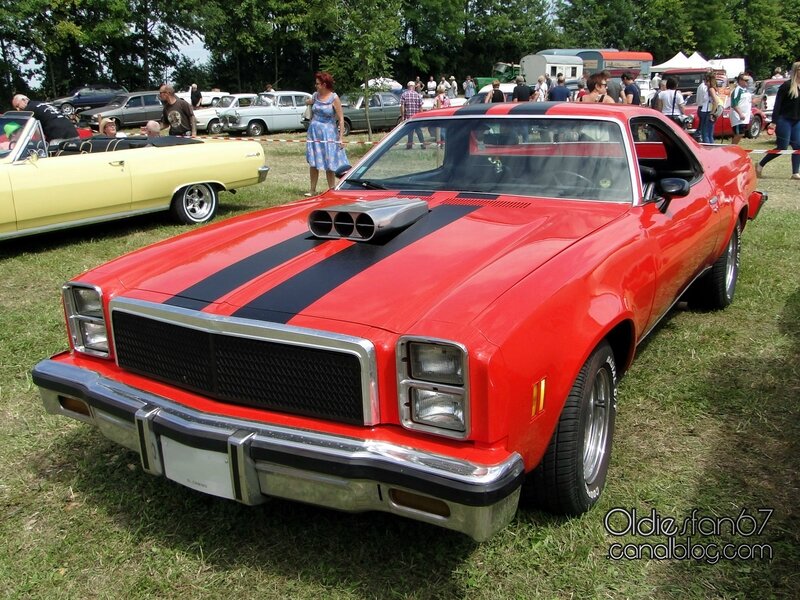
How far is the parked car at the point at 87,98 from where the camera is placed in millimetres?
25094

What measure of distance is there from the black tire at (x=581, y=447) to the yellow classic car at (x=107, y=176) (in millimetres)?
5891

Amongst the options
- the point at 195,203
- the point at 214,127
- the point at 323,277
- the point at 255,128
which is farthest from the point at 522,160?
the point at 214,127

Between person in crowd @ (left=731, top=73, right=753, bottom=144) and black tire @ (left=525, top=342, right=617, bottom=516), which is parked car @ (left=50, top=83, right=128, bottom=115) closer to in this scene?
person in crowd @ (left=731, top=73, right=753, bottom=144)

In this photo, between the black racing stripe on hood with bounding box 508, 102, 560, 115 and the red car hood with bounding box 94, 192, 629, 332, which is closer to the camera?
the red car hood with bounding box 94, 192, 629, 332

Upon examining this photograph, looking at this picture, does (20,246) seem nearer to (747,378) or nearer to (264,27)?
(747,378)


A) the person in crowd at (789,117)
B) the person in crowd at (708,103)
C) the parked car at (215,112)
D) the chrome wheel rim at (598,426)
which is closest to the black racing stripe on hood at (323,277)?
the chrome wheel rim at (598,426)

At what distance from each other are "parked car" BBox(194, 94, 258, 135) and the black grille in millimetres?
18581

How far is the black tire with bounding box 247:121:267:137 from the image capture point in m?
20.4

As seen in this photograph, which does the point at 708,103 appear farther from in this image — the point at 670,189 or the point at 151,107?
the point at 151,107

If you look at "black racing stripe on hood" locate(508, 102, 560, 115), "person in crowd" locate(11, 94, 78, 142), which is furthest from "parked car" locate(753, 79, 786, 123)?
"black racing stripe on hood" locate(508, 102, 560, 115)

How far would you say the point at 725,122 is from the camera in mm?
16047

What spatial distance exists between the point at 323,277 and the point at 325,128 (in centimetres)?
647

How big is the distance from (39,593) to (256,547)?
739 millimetres

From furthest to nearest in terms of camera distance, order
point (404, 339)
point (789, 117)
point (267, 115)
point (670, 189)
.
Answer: point (267, 115) → point (789, 117) → point (670, 189) → point (404, 339)
